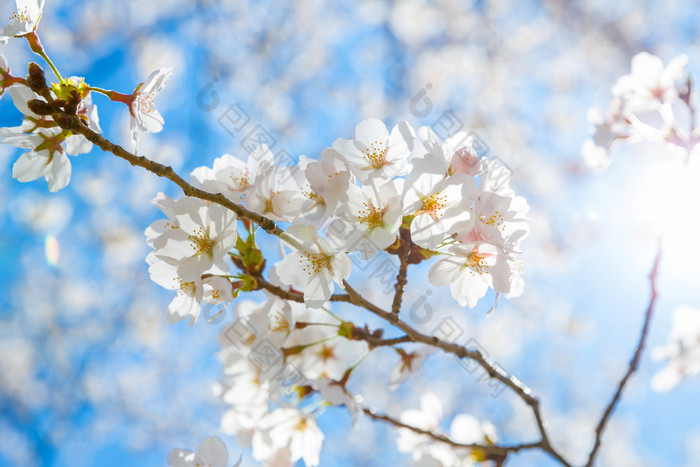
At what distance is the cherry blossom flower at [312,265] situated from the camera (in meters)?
1.06

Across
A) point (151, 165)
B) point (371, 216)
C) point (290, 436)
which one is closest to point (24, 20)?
point (151, 165)

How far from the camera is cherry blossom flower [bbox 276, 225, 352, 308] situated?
41.6 inches

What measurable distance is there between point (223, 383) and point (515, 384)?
98 centimetres

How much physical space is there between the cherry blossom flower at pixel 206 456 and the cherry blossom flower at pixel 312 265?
0.62 meters

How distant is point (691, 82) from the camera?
5.96ft

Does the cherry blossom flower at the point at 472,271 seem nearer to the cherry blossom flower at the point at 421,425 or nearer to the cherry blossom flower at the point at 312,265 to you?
the cherry blossom flower at the point at 312,265

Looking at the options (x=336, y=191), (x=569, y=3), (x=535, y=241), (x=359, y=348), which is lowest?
(x=359, y=348)

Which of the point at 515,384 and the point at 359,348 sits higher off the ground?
the point at 359,348

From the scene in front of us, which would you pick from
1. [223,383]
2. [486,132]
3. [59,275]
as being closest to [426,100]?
[486,132]

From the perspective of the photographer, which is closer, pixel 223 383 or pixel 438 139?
pixel 438 139

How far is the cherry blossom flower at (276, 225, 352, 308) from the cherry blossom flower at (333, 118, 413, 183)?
7.8 inches

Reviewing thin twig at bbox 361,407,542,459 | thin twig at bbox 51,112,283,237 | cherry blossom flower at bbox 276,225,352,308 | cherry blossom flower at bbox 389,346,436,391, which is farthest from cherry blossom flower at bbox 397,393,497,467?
thin twig at bbox 51,112,283,237

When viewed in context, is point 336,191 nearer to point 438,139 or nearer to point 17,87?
point 438,139

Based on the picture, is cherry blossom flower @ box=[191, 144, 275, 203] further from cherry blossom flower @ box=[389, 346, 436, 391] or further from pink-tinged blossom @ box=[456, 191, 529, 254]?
cherry blossom flower @ box=[389, 346, 436, 391]
